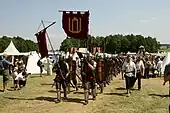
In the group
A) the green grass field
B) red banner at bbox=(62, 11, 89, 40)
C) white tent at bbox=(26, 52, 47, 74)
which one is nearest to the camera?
the green grass field

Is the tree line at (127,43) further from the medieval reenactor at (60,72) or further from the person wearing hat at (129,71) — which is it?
the medieval reenactor at (60,72)

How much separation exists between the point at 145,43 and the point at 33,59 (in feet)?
271

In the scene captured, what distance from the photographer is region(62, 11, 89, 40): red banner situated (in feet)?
49.6

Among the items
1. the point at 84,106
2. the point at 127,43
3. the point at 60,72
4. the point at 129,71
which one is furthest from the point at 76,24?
the point at 127,43

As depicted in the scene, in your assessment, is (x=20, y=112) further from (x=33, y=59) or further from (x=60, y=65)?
(x=33, y=59)

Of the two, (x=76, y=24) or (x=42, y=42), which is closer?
(x=76, y=24)

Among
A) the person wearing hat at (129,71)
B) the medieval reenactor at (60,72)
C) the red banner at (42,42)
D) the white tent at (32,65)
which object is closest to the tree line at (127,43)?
the white tent at (32,65)

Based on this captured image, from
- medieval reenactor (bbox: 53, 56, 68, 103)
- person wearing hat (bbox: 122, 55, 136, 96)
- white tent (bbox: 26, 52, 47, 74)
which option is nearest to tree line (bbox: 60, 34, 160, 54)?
white tent (bbox: 26, 52, 47, 74)

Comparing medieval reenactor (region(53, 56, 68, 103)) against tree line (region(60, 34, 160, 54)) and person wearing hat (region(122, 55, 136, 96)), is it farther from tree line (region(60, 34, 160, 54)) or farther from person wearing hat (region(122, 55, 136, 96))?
tree line (region(60, 34, 160, 54))

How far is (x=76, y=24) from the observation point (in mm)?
15297

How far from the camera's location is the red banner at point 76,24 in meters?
15.1

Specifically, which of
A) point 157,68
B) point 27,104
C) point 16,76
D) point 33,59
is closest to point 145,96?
point 27,104

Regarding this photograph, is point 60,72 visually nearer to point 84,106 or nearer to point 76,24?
point 84,106

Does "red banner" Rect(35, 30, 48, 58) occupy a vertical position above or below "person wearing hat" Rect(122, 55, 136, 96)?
above
